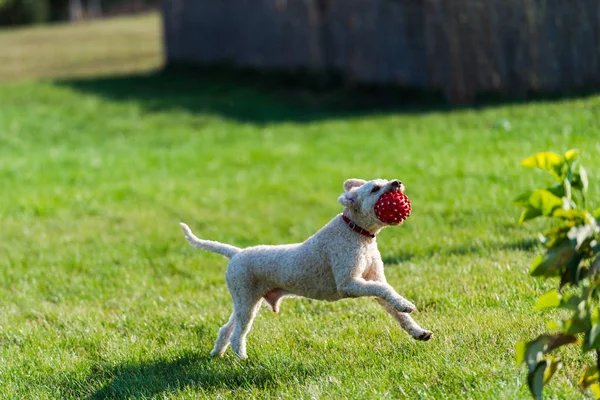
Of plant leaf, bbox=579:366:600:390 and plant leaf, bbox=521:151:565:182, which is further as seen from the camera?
plant leaf, bbox=579:366:600:390

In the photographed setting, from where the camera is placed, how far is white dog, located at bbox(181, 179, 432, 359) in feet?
14.1

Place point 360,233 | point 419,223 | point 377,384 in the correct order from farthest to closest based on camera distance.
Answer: point 419,223
point 360,233
point 377,384

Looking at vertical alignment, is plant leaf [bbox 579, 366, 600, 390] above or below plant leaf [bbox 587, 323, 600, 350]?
below

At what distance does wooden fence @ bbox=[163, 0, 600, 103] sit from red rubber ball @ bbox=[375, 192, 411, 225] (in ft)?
30.7

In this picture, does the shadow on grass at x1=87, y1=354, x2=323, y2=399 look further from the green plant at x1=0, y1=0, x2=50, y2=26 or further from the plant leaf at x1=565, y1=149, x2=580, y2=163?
the green plant at x1=0, y1=0, x2=50, y2=26

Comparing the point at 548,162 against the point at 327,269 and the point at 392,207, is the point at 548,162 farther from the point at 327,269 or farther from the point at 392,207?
the point at 327,269

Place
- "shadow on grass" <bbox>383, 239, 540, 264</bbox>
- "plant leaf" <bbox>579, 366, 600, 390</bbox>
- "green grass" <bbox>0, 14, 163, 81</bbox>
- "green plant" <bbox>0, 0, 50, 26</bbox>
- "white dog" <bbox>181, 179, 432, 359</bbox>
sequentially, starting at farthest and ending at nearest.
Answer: "green plant" <bbox>0, 0, 50, 26</bbox>, "green grass" <bbox>0, 14, 163, 81</bbox>, "shadow on grass" <bbox>383, 239, 540, 264</bbox>, "white dog" <bbox>181, 179, 432, 359</bbox>, "plant leaf" <bbox>579, 366, 600, 390</bbox>

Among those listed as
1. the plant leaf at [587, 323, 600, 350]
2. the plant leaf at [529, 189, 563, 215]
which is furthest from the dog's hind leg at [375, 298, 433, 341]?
the plant leaf at [587, 323, 600, 350]

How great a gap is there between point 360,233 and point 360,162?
6.51m

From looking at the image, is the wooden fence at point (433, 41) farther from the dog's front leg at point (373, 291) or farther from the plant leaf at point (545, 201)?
the plant leaf at point (545, 201)

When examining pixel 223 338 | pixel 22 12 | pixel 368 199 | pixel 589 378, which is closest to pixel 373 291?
pixel 368 199

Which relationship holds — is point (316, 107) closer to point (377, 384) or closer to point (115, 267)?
point (115, 267)

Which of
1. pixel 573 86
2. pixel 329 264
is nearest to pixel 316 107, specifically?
pixel 573 86

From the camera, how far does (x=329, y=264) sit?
4484mm
